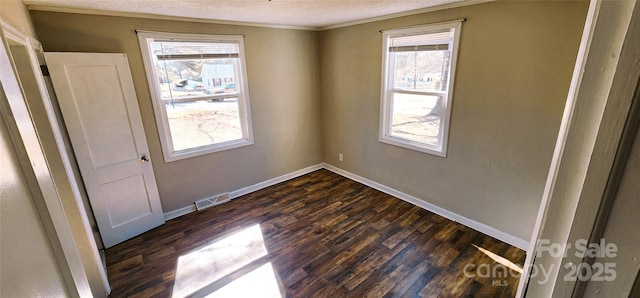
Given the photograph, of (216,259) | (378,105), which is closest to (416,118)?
(378,105)

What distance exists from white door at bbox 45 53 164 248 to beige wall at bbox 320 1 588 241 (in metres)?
2.77

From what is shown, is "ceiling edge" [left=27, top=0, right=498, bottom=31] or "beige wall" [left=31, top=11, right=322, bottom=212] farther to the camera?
"beige wall" [left=31, top=11, right=322, bottom=212]

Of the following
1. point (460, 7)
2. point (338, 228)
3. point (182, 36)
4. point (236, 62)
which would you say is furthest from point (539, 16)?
point (182, 36)

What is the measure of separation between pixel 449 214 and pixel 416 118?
1.20m

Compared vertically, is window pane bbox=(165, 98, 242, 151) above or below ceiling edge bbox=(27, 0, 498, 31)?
below

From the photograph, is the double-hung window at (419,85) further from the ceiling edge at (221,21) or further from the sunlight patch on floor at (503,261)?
the sunlight patch on floor at (503,261)

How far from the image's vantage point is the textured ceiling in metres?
2.23

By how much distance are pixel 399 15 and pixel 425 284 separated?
2758 millimetres

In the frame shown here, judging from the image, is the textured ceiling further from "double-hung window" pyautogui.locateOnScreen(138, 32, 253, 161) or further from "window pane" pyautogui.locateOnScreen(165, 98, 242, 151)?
"window pane" pyautogui.locateOnScreen(165, 98, 242, 151)

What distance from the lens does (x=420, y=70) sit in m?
3.08

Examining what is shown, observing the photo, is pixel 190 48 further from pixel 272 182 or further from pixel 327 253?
pixel 327 253

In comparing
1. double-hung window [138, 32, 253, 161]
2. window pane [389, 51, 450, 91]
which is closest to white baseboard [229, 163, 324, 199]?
double-hung window [138, 32, 253, 161]

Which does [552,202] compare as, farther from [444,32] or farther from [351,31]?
[351,31]

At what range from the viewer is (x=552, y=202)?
18.6 inches
